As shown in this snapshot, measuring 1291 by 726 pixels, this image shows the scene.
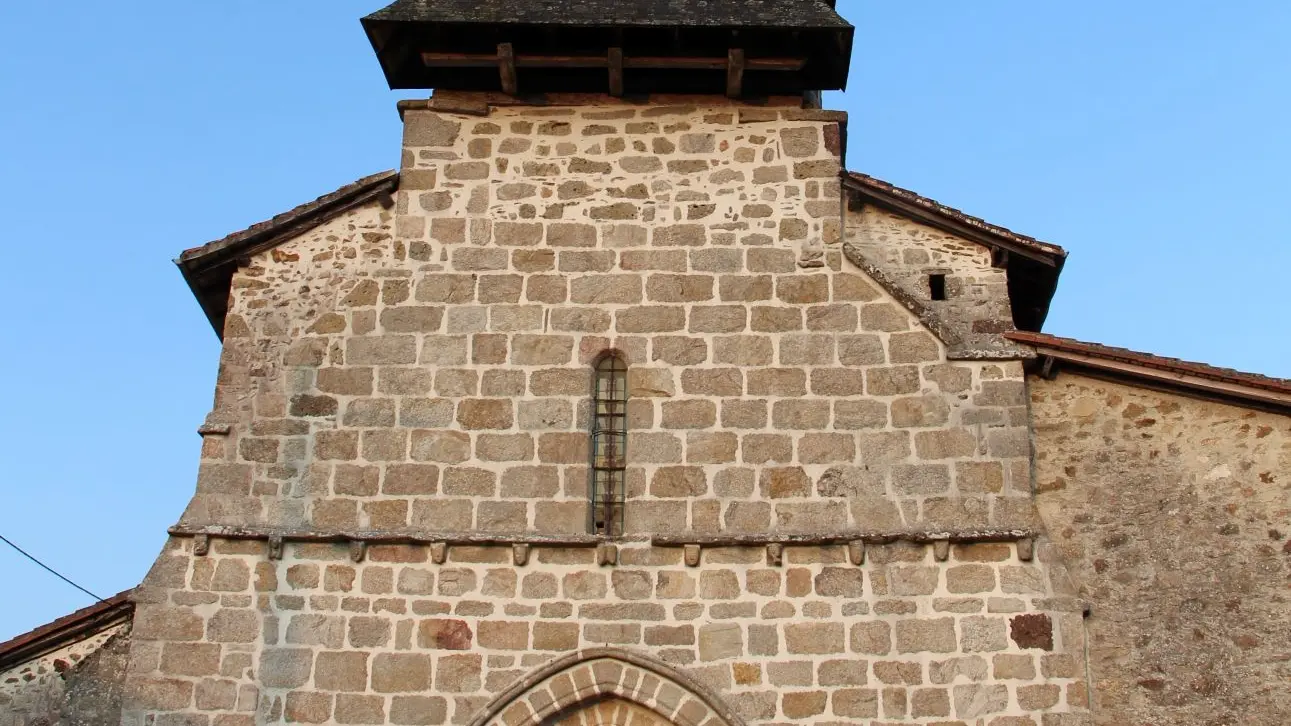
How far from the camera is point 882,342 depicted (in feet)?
32.5

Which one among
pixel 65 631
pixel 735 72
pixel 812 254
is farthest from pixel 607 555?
pixel 735 72

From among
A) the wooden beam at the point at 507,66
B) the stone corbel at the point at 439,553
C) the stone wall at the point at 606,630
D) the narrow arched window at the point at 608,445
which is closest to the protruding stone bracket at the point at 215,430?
the stone wall at the point at 606,630

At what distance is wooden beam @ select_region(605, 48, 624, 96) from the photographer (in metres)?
10.4

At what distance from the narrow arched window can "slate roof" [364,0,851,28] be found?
8.02 ft

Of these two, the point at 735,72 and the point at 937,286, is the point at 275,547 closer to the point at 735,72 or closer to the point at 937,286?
the point at 735,72

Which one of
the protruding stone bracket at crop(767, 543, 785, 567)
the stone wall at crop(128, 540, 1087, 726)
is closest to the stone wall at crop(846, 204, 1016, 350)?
the stone wall at crop(128, 540, 1087, 726)

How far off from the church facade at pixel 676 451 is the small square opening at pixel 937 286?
2 centimetres

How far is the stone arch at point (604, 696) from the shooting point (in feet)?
29.5

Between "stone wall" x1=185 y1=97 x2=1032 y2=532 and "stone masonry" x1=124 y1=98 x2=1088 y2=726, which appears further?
"stone wall" x1=185 y1=97 x2=1032 y2=532

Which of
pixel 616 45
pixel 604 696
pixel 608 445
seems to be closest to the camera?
pixel 604 696

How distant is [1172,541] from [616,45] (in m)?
5.00

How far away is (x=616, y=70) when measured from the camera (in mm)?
10539

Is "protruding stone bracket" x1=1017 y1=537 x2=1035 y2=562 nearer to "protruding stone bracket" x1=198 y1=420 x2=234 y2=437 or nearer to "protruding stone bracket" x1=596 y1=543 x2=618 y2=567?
"protruding stone bracket" x1=596 y1=543 x2=618 y2=567

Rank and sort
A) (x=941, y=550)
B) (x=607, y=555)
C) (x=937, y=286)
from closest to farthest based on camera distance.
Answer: (x=941, y=550)
(x=607, y=555)
(x=937, y=286)
